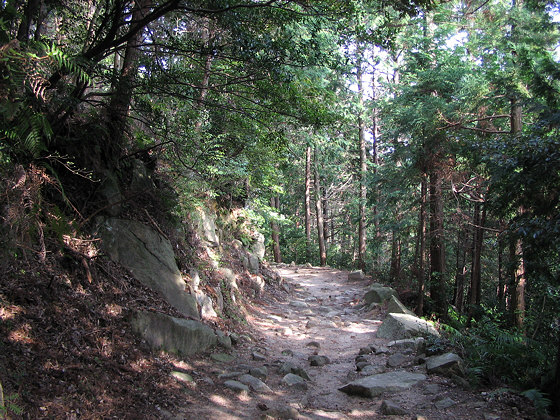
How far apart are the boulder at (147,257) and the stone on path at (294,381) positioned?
1933mm

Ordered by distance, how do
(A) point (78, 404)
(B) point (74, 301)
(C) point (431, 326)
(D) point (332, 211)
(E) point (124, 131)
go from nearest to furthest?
(A) point (78, 404)
(B) point (74, 301)
(E) point (124, 131)
(C) point (431, 326)
(D) point (332, 211)

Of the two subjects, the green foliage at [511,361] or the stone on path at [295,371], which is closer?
the green foliage at [511,361]

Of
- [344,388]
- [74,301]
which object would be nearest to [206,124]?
[74,301]

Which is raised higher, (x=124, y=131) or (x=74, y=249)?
(x=124, y=131)

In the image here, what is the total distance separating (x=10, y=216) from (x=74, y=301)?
125 centimetres

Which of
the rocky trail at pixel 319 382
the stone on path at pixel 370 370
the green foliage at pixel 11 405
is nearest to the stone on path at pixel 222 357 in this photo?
the rocky trail at pixel 319 382

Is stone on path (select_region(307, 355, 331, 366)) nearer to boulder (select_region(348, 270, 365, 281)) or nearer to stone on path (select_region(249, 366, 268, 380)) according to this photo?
stone on path (select_region(249, 366, 268, 380))

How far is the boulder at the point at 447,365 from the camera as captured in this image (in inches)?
217

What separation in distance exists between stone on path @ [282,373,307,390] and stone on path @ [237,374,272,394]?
0.45 meters

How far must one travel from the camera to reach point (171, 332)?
18.0 feet

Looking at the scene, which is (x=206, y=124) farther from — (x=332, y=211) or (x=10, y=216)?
(x=332, y=211)

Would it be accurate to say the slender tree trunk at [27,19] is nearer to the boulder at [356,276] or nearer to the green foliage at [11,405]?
the green foliage at [11,405]

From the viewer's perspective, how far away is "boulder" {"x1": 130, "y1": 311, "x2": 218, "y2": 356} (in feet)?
16.8

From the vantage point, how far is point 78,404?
342 cm
